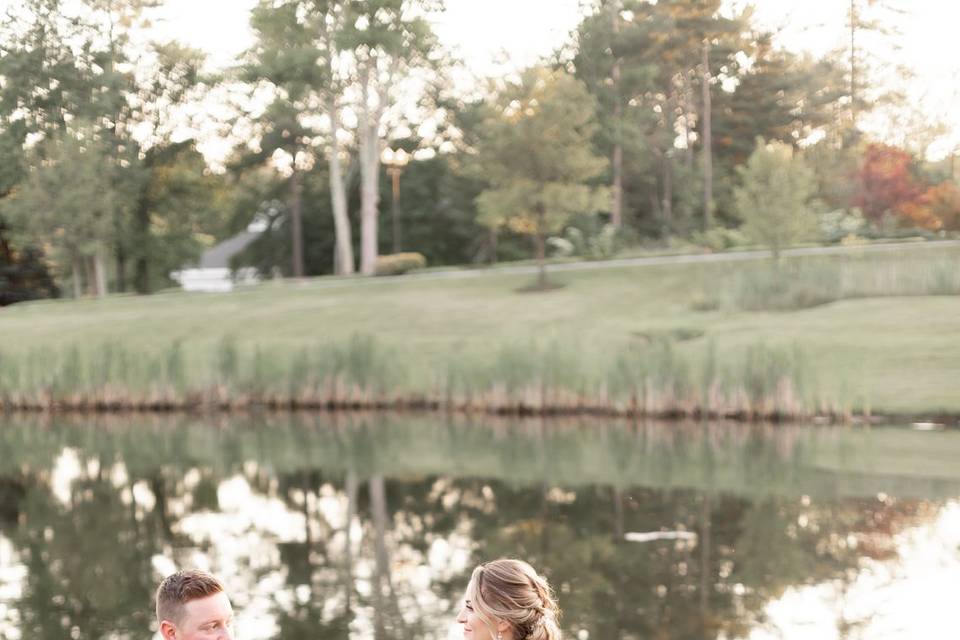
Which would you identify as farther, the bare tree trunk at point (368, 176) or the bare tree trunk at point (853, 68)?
the bare tree trunk at point (853, 68)

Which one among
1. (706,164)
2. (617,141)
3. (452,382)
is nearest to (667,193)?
(617,141)

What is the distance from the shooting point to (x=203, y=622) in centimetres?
364

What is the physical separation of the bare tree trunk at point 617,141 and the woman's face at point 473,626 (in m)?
54.9

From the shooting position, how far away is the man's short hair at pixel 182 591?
11.8 ft

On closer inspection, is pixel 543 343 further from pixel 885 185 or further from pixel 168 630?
pixel 168 630

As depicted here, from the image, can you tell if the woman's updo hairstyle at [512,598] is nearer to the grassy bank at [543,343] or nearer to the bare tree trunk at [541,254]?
the grassy bank at [543,343]

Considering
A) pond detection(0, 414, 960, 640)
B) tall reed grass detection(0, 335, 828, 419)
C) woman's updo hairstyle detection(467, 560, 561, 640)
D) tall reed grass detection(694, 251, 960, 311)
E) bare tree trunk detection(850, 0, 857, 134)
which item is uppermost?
bare tree trunk detection(850, 0, 857, 134)

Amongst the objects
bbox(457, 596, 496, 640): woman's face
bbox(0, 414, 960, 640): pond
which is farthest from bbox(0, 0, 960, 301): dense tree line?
bbox(457, 596, 496, 640): woman's face

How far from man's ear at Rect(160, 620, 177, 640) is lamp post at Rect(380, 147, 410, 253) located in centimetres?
6040

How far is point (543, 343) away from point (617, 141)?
28.7m

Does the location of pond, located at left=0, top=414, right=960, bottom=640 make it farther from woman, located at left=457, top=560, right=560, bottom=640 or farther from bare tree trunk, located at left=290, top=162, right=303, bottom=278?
bare tree trunk, located at left=290, top=162, right=303, bottom=278

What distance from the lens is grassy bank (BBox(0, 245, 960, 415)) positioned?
24141 millimetres

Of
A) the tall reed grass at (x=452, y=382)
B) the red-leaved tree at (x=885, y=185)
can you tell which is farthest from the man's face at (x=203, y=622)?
the red-leaved tree at (x=885, y=185)

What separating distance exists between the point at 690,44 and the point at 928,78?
2229 cm
